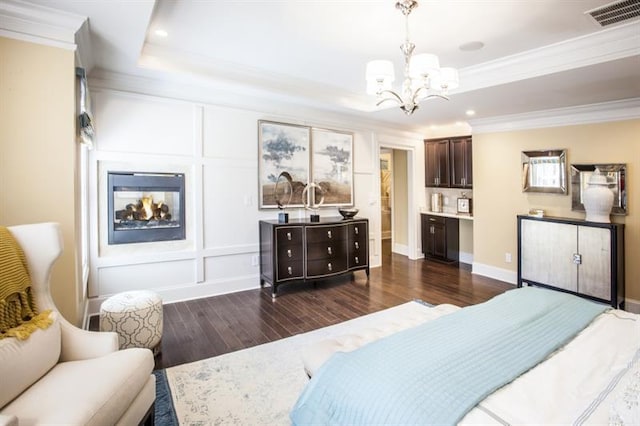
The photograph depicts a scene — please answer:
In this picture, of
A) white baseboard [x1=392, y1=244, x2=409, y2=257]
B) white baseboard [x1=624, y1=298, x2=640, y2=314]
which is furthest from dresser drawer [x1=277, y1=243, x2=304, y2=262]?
white baseboard [x1=624, y1=298, x2=640, y2=314]

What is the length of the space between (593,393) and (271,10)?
2943 mm

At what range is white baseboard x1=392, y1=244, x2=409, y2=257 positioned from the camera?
6.99 metres

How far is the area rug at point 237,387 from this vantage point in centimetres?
199

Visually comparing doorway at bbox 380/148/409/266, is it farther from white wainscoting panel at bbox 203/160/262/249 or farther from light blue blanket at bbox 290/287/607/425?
light blue blanket at bbox 290/287/607/425

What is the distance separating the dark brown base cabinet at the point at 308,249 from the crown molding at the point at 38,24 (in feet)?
8.55

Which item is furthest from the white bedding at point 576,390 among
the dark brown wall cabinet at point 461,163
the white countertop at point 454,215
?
the dark brown wall cabinet at point 461,163

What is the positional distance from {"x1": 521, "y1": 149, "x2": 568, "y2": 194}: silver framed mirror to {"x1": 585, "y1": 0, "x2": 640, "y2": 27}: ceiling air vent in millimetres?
2240

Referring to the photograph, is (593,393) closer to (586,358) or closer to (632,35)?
(586,358)

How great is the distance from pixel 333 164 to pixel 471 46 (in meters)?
2.57

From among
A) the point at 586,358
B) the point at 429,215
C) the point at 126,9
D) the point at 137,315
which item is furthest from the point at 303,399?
the point at 429,215

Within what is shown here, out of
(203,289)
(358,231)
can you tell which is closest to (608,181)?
(358,231)

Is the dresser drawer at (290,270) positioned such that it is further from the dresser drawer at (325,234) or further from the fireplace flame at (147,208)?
the fireplace flame at (147,208)

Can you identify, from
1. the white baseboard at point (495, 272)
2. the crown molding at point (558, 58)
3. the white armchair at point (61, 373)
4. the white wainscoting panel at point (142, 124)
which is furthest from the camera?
the white baseboard at point (495, 272)

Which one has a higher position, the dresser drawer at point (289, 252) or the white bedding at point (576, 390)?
the dresser drawer at point (289, 252)
